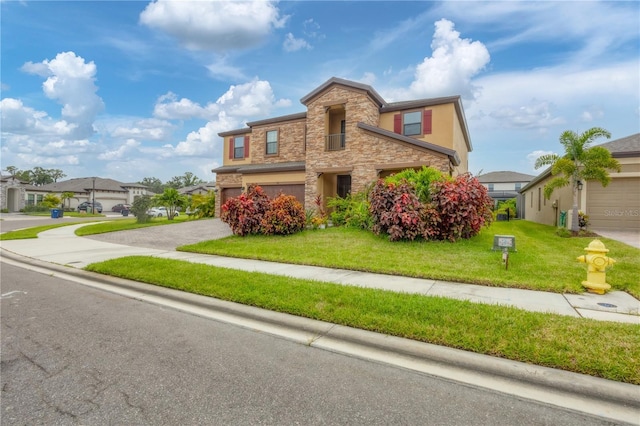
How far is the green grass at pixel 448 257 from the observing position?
20.5 ft

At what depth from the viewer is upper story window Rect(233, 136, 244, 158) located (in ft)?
78.9

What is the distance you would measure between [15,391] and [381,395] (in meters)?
3.24

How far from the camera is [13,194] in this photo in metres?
46.2

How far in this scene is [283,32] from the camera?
1538 centimetres

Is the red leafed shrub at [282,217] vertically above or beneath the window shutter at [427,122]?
beneath

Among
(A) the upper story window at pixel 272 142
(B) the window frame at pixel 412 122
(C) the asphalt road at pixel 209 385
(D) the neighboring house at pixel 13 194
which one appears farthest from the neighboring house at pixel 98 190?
(C) the asphalt road at pixel 209 385

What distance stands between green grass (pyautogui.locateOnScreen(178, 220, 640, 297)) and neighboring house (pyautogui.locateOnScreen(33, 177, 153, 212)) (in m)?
50.5

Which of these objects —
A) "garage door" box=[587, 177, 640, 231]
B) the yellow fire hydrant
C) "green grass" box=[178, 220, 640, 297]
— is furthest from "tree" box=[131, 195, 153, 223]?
"garage door" box=[587, 177, 640, 231]

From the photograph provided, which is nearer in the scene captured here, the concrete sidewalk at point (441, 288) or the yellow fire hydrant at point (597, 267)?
the concrete sidewalk at point (441, 288)

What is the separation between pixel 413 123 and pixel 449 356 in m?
16.4

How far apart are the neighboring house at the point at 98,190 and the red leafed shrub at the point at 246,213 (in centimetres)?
4729

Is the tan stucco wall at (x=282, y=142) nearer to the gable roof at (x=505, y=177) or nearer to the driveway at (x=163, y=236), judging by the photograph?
the driveway at (x=163, y=236)

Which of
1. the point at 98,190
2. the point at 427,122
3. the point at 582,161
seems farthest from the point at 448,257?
the point at 98,190

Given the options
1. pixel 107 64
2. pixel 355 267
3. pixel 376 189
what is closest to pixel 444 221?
pixel 376 189
